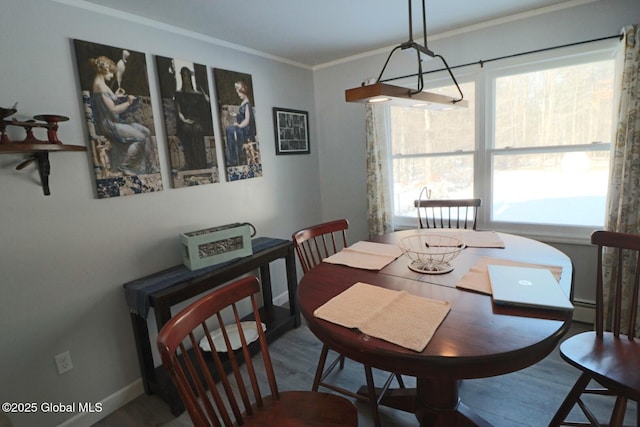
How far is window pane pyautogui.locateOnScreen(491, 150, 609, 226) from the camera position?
2.50 m

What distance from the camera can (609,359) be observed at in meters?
1.30

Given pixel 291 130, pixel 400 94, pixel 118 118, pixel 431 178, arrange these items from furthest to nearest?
pixel 291 130, pixel 431 178, pixel 118 118, pixel 400 94

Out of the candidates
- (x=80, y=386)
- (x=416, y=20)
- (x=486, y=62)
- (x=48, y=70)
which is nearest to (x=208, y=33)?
(x=48, y=70)

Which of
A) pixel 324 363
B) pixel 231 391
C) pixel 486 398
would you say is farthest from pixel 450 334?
pixel 486 398

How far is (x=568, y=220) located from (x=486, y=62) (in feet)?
4.57

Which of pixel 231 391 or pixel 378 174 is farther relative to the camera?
pixel 378 174

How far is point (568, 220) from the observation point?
261cm

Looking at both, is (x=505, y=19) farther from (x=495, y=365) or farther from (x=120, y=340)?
(x=120, y=340)

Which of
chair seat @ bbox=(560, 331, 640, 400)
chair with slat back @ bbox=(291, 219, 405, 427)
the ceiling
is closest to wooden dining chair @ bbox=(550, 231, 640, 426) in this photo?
chair seat @ bbox=(560, 331, 640, 400)

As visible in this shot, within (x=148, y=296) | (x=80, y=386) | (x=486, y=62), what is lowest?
(x=80, y=386)

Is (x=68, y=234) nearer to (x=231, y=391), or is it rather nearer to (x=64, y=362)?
(x=64, y=362)

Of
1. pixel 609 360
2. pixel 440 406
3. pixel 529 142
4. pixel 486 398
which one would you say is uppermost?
pixel 529 142

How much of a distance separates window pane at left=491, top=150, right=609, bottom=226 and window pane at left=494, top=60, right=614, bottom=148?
0.41 feet

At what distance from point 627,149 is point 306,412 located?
2528 millimetres
